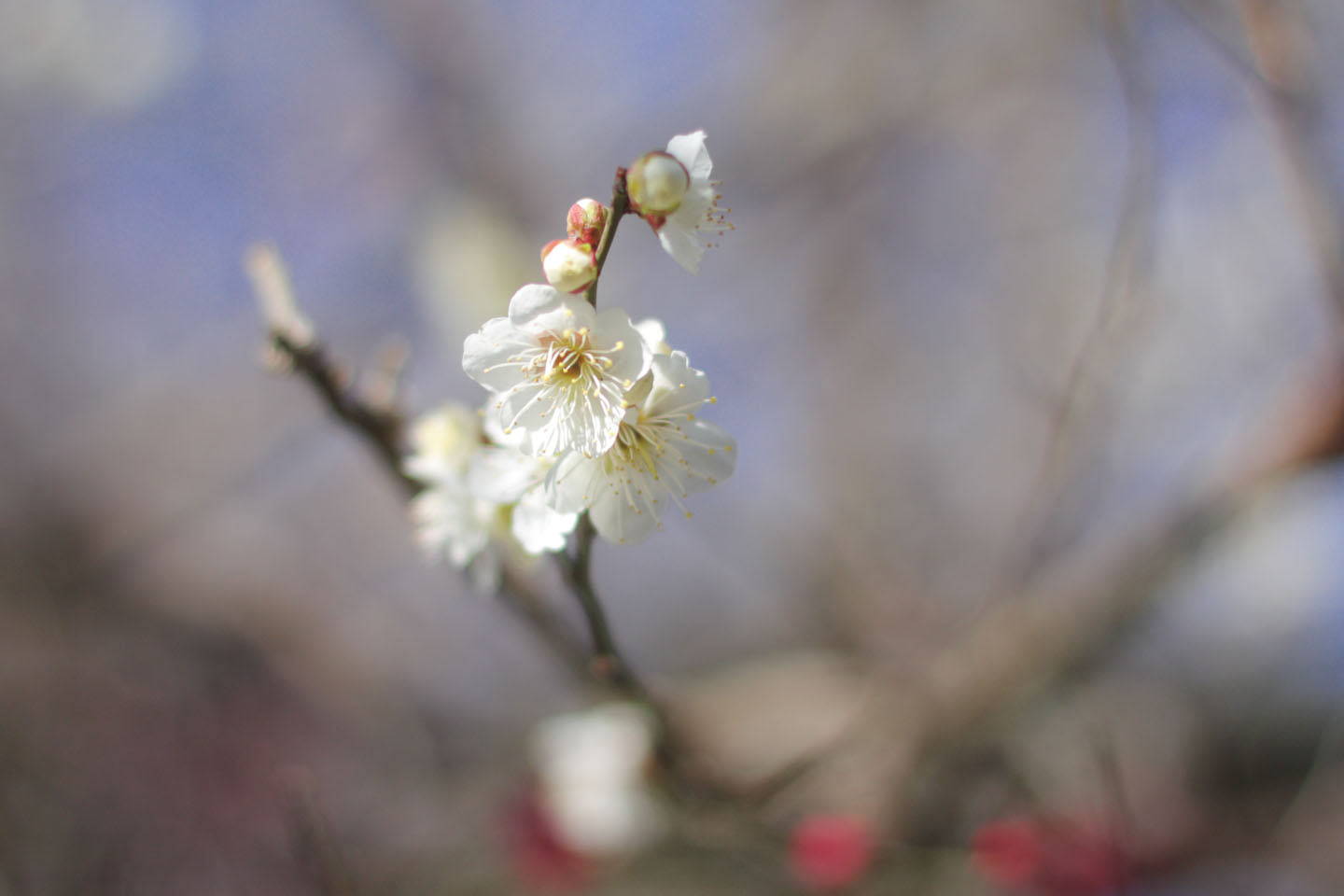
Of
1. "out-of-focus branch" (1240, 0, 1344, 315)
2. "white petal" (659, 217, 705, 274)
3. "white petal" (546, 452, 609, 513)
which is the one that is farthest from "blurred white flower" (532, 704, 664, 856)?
"out-of-focus branch" (1240, 0, 1344, 315)

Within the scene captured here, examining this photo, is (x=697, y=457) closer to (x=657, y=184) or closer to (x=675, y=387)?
(x=675, y=387)

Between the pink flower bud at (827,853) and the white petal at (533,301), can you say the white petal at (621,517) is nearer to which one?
the white petal at (533,301)

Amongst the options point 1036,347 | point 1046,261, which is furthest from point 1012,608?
point 1046,261

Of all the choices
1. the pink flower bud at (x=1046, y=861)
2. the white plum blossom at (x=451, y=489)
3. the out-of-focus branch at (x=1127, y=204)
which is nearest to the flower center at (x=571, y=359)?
the white plum blossom at (x=451, y=489)

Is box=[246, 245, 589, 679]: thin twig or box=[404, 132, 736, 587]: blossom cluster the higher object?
box=[246, 245, 589, 679]: thin twig

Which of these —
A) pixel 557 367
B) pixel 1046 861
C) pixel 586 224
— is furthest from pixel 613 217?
pixel 1046 861

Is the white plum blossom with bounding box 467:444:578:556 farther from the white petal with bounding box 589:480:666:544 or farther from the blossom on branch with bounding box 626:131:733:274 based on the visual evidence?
the blossom on branch with bounding box 626:131:733:274

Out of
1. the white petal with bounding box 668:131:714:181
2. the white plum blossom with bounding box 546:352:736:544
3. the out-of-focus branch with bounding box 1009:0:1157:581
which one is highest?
the out-of-focus branch with bounding box 1009:0:1157:581

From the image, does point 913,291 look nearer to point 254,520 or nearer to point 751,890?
point 751,890
